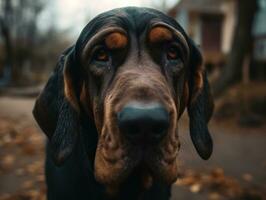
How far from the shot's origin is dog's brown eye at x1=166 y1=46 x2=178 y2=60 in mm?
2772

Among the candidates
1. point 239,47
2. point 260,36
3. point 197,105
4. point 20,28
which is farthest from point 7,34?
point 197,105

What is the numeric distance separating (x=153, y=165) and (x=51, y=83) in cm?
130

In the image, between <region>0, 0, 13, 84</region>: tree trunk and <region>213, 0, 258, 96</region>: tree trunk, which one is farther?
<region>0, 0, 13, 84</region>: tree trunk

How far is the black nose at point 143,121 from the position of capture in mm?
2066

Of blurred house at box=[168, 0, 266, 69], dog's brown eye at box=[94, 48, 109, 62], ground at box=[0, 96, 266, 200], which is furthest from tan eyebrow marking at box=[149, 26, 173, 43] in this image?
blurred house at box=[168, 0, 266, 69]

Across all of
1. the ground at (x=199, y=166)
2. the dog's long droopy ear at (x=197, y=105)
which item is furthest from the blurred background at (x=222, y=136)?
the dog's long droopy ear at (x=197, y=105)

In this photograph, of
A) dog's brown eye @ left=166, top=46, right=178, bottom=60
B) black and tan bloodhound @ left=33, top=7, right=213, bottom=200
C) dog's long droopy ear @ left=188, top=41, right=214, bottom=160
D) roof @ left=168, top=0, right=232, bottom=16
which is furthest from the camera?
roof @ left=168, top=0, right=232, bottom=16

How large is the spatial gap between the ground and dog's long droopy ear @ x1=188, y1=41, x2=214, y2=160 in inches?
Answer: 108

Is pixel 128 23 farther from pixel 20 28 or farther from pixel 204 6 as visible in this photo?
pixel 20 28

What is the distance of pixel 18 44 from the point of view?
3622 centimetres

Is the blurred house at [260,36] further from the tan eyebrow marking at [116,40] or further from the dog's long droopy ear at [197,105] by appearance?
the tan eyebrow marking at [116,40]

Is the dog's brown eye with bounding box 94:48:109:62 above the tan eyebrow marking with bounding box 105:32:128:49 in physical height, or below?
below

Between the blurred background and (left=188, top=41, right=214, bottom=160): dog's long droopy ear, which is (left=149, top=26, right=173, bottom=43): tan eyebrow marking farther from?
the blurred background

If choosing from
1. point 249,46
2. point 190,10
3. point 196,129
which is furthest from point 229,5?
point 196,129
